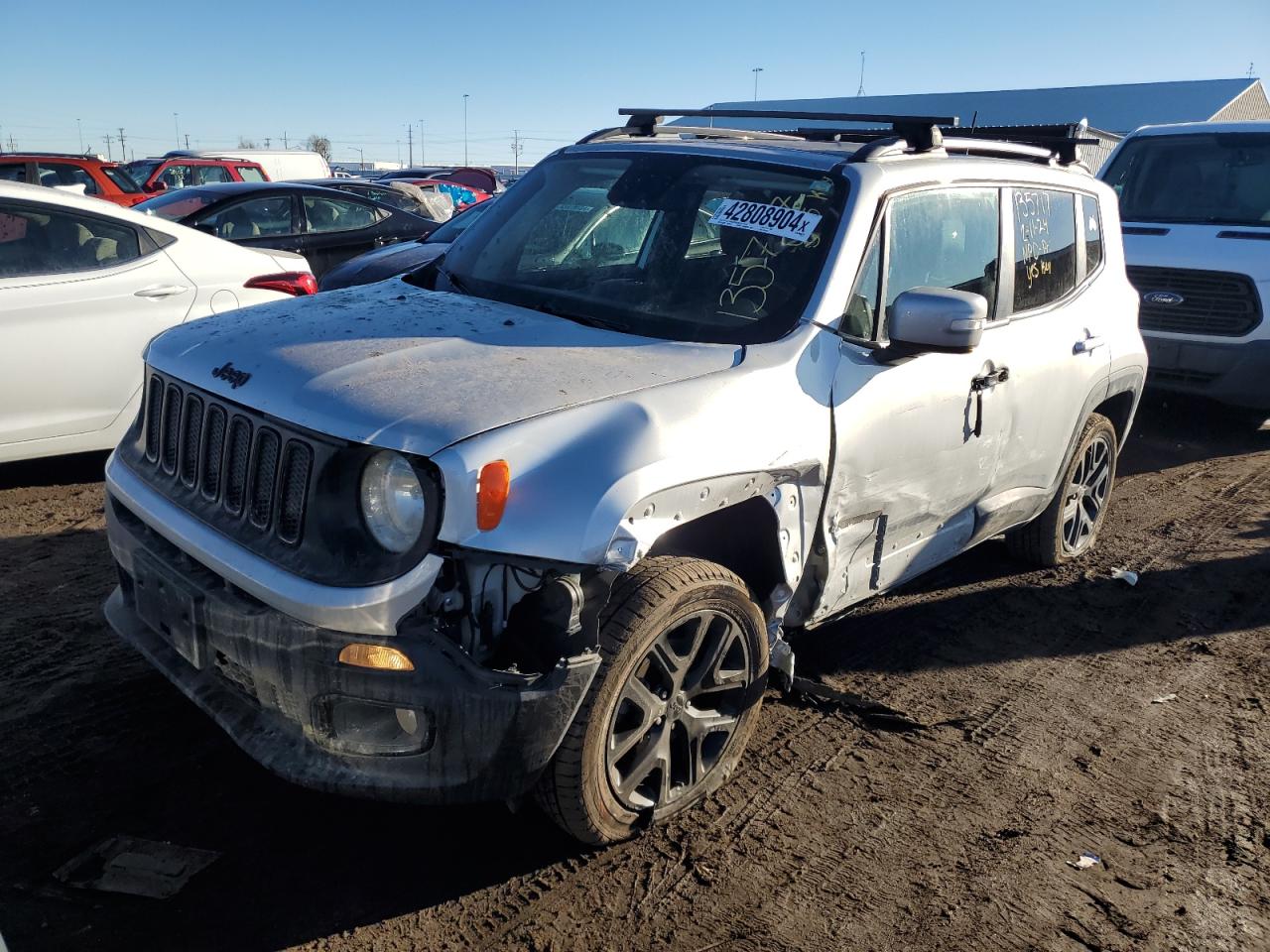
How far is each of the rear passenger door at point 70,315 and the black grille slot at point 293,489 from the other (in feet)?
10.9

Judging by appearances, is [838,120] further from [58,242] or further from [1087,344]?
[58,242]

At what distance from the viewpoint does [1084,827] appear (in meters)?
3.26

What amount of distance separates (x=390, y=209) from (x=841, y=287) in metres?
7.98

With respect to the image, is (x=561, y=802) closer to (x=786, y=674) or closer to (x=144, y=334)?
(x=786, y=674)

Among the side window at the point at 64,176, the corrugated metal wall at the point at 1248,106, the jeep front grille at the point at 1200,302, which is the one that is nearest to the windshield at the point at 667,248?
the jeep front grille at the point at 1200,302

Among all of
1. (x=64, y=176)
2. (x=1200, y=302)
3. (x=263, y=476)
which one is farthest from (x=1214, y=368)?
(x=64, y=176)

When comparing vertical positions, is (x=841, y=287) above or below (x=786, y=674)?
above

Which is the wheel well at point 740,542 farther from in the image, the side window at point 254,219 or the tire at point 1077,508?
the side window at point 254,219

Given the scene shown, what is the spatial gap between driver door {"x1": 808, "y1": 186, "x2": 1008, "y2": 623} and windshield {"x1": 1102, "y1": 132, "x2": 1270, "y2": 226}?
5185 mm

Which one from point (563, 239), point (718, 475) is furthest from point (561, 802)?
point (563, 239)

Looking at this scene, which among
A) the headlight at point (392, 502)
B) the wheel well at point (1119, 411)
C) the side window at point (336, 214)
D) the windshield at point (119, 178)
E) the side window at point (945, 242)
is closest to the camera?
the headlight at point (392, 502)

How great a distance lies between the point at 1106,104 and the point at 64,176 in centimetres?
4177

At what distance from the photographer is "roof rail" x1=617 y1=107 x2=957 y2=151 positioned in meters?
3.83

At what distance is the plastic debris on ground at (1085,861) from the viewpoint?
307 centimetres
